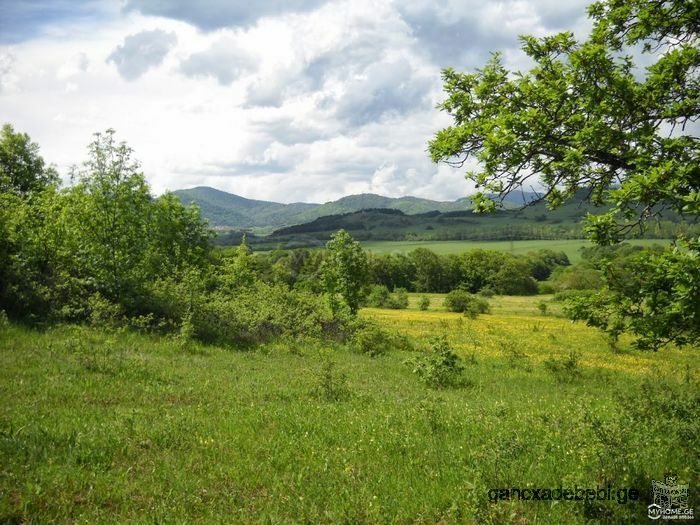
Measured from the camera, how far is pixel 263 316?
27469 mm

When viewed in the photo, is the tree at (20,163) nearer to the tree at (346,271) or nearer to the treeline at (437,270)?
the tree at (346,271)

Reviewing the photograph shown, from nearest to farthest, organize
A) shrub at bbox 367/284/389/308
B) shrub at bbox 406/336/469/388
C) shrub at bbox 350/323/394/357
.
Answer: shrub at bbox 406/336/469/388
shrub at bbox 350/323/394/357
shrub at bbox 367/284/389/308

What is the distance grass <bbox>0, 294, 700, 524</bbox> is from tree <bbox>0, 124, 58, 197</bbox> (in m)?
40.7

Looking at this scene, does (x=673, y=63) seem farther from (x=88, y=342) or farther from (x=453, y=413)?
(x=88, y=342)

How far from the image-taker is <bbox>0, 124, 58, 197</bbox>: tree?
45.7 metres

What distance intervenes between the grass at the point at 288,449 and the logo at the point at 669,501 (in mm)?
140

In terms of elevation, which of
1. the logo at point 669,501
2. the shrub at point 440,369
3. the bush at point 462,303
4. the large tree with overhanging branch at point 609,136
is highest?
the large tree with overhanging branch at point 609,136

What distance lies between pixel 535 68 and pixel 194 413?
32.6ft

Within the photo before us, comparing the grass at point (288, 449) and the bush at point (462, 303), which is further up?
the grass at point (288, 449)

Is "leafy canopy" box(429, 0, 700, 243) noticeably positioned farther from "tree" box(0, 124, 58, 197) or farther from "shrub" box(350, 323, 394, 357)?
"tree" box(0, 124, 58, 197)

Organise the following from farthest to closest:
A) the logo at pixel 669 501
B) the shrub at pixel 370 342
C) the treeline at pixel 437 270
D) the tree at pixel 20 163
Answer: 1. the treeline at pixel 437 270
2. the tree at pixel 20 163
3. the shrub at pixel 370 342
4. the logo at pixel 669 501

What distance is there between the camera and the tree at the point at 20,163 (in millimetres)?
45719

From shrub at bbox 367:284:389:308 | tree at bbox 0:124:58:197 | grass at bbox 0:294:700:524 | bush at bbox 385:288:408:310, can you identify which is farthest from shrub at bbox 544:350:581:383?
shrub at bbox 367:284:389:308

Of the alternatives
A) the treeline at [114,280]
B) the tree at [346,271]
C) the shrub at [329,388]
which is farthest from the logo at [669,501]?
the tree at [346,271]
